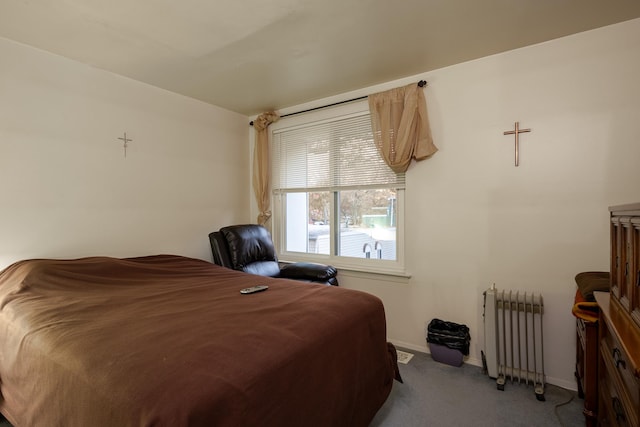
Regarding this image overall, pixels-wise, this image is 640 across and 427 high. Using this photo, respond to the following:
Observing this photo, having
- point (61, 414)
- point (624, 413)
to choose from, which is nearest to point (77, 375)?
point (61, 414)

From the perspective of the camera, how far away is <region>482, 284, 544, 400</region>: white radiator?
7.27 feet

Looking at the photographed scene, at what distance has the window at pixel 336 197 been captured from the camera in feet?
9.97

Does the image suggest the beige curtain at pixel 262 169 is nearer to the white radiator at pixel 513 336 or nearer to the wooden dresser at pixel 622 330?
the white radiator at pixel 513 336

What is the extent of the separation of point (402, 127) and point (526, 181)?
106 centimetres

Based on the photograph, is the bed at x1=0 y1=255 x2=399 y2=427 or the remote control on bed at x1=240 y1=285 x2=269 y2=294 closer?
the bed at x1=0 y1=255 x2=399 y2=427

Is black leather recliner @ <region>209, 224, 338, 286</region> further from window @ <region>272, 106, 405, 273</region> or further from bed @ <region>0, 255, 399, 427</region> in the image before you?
bed @ <region>0, 255, 399, 427</region>

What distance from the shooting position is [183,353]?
3.63 feet

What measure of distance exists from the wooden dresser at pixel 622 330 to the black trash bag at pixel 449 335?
39.3 inches

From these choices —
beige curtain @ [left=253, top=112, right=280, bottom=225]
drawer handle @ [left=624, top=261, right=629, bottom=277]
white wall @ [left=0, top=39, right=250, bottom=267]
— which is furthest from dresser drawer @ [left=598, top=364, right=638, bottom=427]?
white wall @ [left=0, top=39, right=250, bottom=267]

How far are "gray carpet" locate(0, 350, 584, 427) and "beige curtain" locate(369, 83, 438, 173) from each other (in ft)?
5.76

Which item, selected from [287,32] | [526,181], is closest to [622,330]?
[526,181]

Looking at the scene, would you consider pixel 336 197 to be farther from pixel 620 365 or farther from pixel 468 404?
pixel 620 365

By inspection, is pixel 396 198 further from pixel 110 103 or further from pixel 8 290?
pixel 8 290

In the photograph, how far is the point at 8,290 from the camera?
191 centimetres
